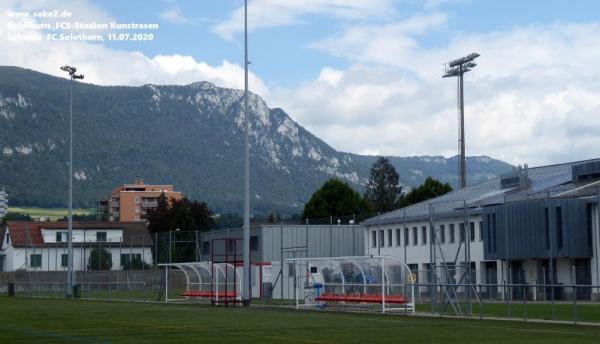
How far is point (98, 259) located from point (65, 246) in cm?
582

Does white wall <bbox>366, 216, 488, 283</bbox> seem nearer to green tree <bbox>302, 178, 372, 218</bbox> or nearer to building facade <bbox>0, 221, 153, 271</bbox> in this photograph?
building facade <bbox>0, 221, 153, 271</bbox>

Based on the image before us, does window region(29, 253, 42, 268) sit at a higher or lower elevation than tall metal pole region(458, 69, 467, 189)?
lower

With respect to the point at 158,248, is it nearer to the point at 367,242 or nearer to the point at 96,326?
the point at 367,242

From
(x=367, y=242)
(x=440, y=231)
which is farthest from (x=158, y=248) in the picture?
(x=440, y=231)

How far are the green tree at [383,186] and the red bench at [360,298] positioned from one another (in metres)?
89.3

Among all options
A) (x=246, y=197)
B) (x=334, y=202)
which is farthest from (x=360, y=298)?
(x=334, y=202)

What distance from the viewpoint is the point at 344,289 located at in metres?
47.2

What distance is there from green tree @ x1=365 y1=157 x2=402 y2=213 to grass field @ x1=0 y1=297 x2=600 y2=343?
101 m

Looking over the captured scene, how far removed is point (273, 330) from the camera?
28.3m

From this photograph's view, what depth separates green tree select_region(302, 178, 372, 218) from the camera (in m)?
114

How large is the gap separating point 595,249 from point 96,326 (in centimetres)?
2984

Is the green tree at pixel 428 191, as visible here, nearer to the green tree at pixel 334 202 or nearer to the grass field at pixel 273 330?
the green tree at pixel 334 202

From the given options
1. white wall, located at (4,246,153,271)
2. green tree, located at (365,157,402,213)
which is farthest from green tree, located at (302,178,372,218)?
white wall, located at (4,246,153,271)

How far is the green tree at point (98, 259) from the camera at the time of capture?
85500 millimetres
